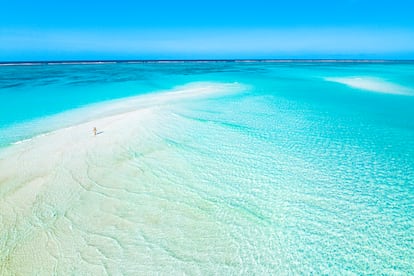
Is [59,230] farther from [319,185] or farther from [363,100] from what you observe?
[363,100]

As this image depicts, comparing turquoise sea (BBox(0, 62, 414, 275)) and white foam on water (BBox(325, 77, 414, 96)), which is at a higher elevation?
turquoise sea (BBox(0, 62, 414, 275))

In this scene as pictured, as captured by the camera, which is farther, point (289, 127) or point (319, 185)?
point (289, 127)

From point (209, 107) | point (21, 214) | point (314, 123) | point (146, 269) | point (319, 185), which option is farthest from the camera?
Answer: point (209, 107)

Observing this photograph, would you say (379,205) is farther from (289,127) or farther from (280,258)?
(289,127)

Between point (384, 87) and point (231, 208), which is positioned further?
point (384, 87)

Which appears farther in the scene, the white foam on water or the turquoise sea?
the white foam on water

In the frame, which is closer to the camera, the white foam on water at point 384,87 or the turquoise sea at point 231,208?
the turquoise sea at point 231,208

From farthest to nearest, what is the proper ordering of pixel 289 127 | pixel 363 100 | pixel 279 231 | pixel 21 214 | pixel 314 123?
pixel 363 100 < pixel 314 123 < pixel 289 127 < pixel 21 214 < pixel 279 231

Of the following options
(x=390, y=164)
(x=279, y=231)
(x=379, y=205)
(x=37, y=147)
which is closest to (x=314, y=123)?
(x=390, y=164)

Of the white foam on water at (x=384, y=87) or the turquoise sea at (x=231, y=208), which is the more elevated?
the turquoise sea at (x=231, y=208)

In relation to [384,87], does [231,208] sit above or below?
above
